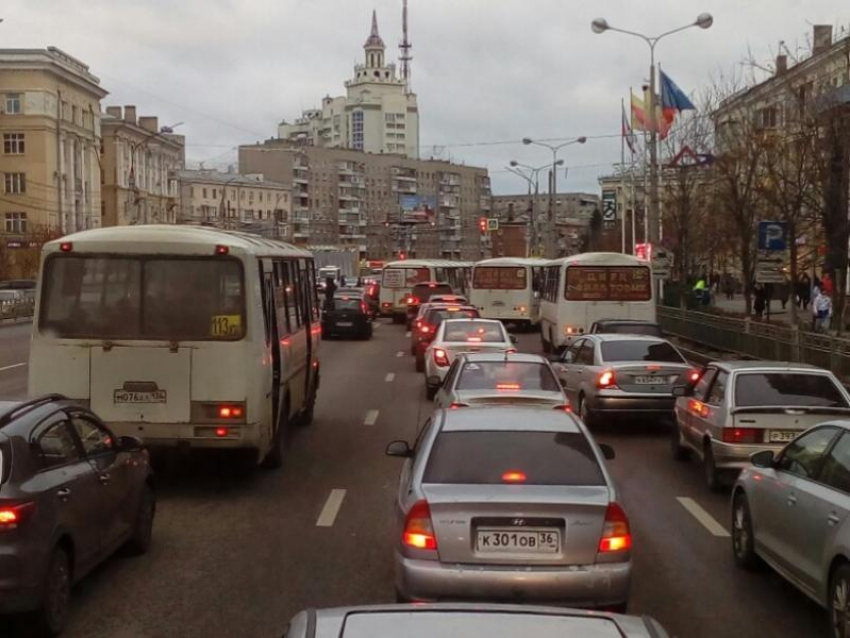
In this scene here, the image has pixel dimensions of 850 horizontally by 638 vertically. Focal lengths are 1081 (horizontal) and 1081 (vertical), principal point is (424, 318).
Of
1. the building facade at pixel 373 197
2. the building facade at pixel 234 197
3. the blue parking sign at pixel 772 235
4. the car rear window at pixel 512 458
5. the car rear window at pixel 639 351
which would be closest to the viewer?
the car rear window at pixel 512 458

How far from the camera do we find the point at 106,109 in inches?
4328

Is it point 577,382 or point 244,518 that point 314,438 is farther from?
point 244,518

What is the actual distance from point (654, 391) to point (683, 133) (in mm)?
29702

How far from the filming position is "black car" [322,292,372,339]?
39.6 metres

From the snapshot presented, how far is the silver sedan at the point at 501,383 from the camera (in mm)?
12148

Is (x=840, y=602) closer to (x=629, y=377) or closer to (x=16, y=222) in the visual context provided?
(x=629, y=377)

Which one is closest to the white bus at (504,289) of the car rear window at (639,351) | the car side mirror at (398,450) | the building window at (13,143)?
the car rear window at (639,351)

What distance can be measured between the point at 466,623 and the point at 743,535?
6018mm

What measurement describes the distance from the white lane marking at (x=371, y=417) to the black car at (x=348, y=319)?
20.4 meters

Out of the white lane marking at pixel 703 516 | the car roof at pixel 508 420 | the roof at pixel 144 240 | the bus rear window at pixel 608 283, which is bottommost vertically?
the white lane marking at pixel 703 516

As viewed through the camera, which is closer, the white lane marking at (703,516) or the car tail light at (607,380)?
the white lane marking at (703,516)

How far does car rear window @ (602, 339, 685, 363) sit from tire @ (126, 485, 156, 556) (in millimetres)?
9230

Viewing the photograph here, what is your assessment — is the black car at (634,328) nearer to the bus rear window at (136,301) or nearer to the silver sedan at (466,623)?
the bus rear window at (136,301)

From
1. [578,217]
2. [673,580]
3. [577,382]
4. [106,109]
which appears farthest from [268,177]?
[673,580]
